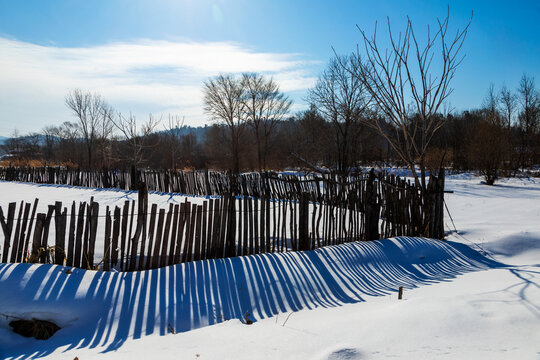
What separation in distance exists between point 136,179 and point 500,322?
49.7 ft

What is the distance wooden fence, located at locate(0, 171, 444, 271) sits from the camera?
386 cm

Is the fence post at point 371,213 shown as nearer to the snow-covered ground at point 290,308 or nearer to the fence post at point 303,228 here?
the snow-covered ground at point 290,308

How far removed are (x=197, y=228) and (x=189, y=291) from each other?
105 cm

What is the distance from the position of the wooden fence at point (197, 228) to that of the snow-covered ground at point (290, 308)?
42 centimetres

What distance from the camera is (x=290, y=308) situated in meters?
3.41

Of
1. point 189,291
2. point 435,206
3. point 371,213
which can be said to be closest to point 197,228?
point 189,291

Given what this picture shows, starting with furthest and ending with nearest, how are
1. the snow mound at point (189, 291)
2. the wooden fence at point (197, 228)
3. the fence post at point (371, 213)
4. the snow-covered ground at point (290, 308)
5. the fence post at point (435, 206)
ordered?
the fence post at point (435, 206)
the fence post at point (371, 213)
the wooden fence at point (197, 228)
the snow mound at point (189, 291)
the snow-covered ground at point (290, 308)

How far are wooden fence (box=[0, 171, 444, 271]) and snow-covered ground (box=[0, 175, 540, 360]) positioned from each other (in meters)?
0.42

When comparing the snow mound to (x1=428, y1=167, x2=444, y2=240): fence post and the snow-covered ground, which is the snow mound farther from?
(x1=428, y1=167, x2=444, y2=240): fence post

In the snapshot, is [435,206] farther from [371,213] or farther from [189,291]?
[189,291]

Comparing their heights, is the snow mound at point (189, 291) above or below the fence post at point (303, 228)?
below

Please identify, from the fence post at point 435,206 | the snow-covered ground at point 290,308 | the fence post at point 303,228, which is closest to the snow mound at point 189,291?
the snow-covered ground at point 290,308

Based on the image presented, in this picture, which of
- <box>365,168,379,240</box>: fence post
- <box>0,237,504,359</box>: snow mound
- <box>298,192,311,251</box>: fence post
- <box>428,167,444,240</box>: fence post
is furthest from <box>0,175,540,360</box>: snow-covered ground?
<box>428,167,444,240</box>: fence post

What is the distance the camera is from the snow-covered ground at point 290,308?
2143mm
